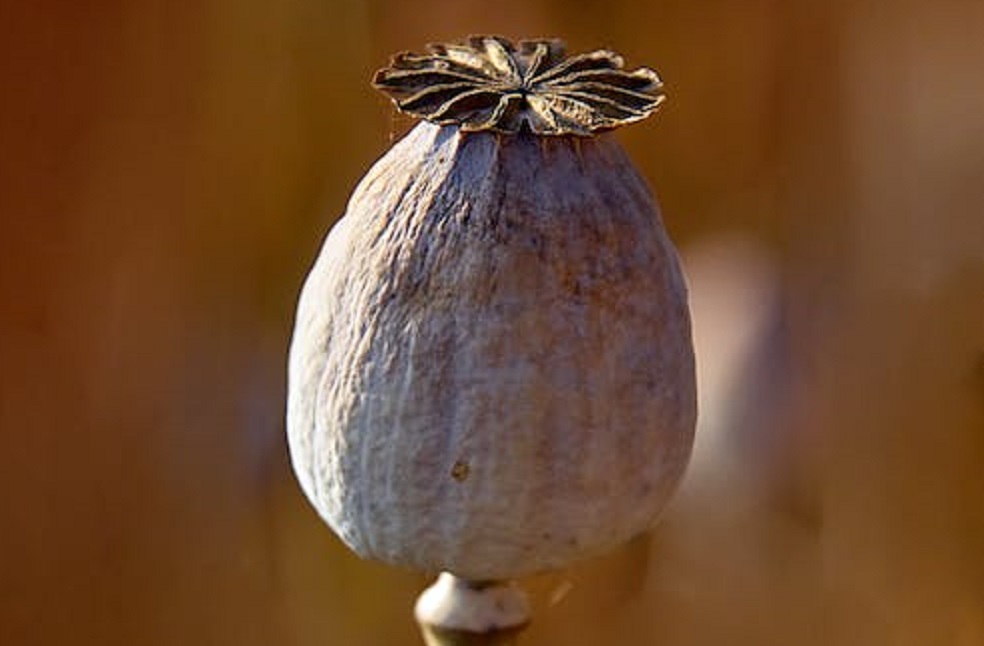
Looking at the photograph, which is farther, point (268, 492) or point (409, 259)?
point (268, 492)

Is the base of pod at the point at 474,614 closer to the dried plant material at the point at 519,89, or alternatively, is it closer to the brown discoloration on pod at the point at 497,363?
the brown discoloration on pod at the point at 497,363

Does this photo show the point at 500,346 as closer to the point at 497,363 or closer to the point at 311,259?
the point at 497,363

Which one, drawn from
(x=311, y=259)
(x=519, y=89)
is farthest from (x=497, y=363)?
(x=311, y=259)

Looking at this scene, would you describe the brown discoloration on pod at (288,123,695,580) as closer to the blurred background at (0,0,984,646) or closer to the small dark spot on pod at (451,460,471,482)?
the small dark spot on pod at (451,460,471,482)

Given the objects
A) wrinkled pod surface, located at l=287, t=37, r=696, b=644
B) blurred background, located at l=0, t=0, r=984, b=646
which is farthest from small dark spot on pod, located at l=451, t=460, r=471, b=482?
blurred background, located at l=0, t=0, r=984, b=646

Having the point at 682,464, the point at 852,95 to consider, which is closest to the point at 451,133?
the point at 682,464

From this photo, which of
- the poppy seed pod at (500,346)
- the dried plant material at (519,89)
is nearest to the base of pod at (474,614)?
the poppy seed pod at (500,346)

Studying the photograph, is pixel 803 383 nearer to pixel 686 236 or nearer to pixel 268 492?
pixel 686 236
